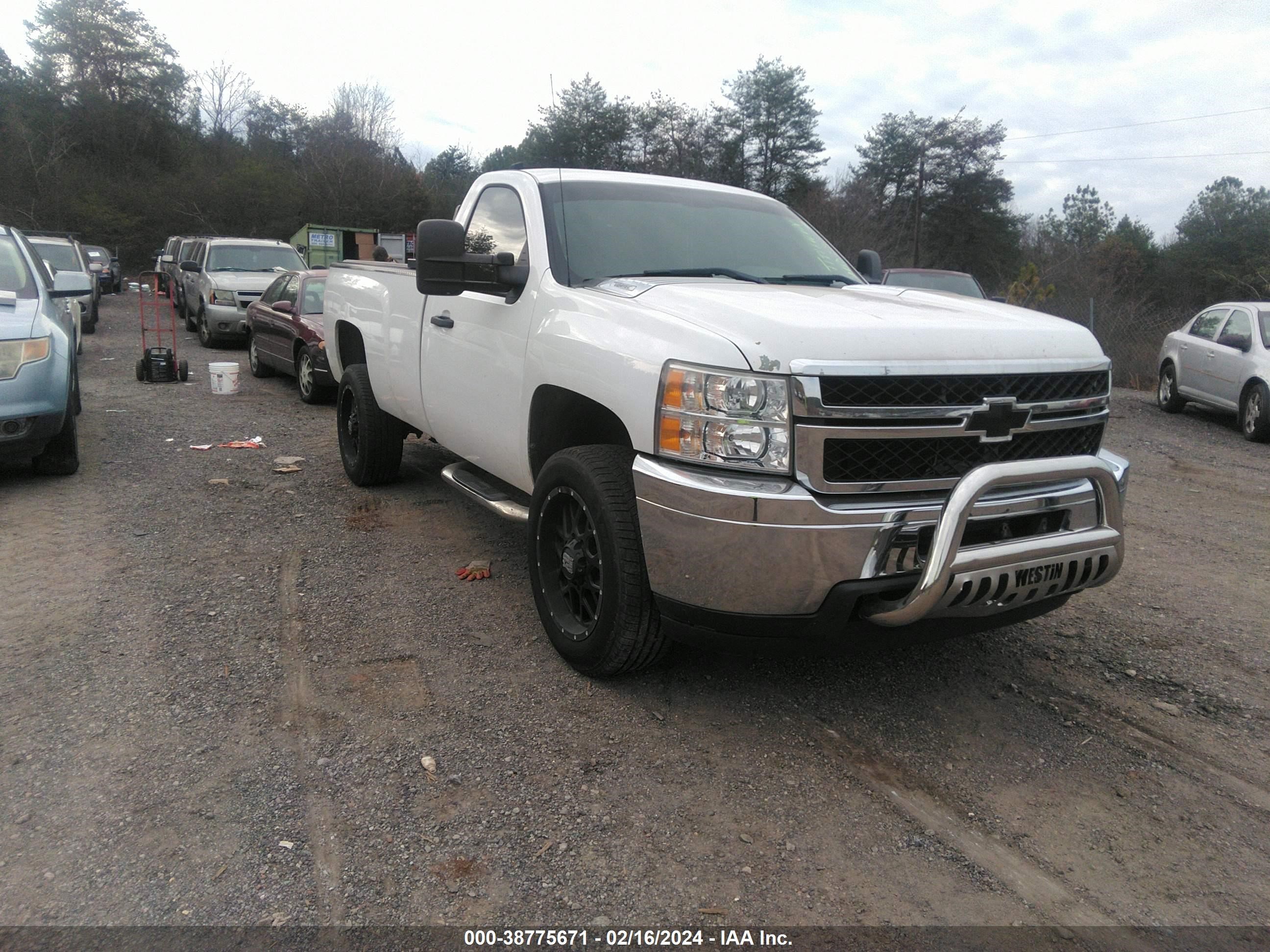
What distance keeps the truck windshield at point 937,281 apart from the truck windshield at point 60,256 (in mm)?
15021

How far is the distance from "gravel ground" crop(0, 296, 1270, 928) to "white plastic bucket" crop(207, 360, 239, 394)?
5.77 meters

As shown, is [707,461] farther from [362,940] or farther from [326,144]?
[326,144]

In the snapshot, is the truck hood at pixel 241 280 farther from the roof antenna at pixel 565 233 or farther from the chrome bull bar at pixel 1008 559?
the chrome bull bar at pixel 1008 559

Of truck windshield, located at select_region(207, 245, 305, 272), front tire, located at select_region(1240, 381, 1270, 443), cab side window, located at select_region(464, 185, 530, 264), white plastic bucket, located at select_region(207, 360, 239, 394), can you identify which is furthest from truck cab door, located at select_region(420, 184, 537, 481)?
truck windshield, located at select_region(207, 245, 305, 272)

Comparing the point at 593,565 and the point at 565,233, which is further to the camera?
the point at 565,233

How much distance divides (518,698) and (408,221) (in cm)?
4843

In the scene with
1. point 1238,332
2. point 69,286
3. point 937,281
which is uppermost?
point 937,281

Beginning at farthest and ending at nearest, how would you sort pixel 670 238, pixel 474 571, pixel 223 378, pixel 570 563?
1. pixel 223 378
2. pixel 474 571
3. pixel 670 238
4. pixel 570 563

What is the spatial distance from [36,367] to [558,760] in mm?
4950

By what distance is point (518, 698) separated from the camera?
3578 millimetres

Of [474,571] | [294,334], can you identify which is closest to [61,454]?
[474,571]

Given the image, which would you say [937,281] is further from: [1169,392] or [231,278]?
[231,278]

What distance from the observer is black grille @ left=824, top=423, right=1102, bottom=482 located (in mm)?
2879

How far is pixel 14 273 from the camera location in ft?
22.8
